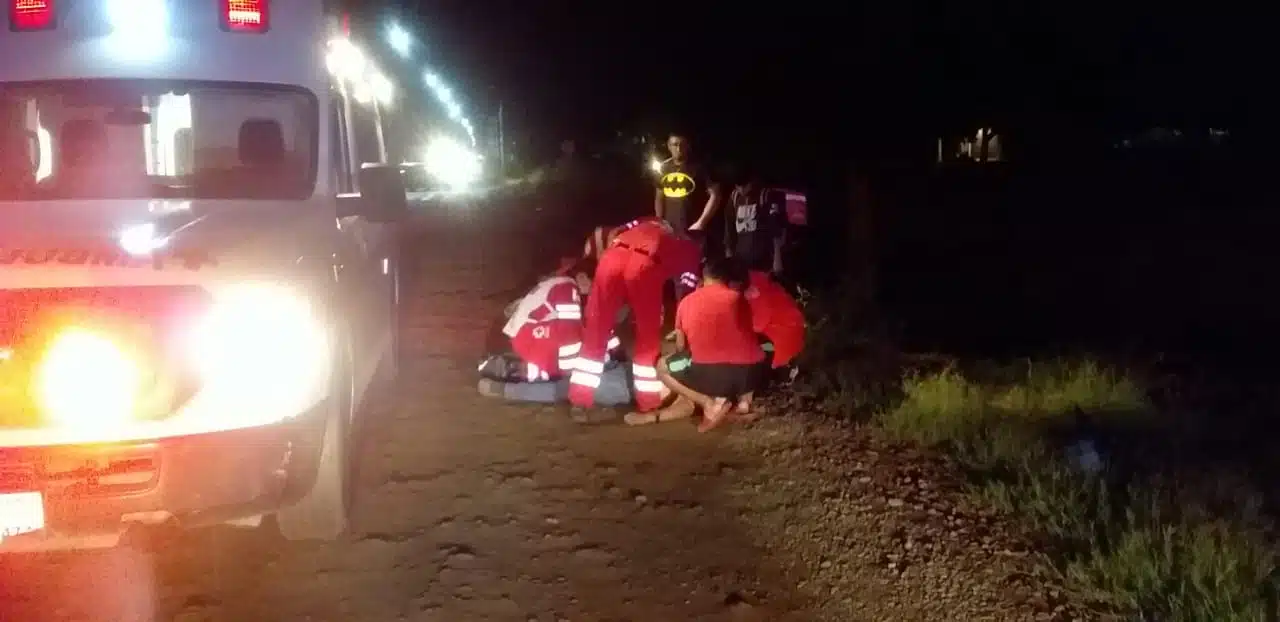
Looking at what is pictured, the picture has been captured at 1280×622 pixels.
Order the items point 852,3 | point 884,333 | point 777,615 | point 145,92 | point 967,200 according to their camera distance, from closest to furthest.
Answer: point 777,615
point 145,92
point 852,3
point 884,333
point 967,200

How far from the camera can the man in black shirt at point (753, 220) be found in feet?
38.9

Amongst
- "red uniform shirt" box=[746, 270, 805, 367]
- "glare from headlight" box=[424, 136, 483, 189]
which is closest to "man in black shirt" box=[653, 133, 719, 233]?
"red uniform shirt" box=[746, 270, 805, 367]

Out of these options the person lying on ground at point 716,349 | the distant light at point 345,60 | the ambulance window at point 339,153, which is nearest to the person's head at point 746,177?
the person lying on ground at point 716,349

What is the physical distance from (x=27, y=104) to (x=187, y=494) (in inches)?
105

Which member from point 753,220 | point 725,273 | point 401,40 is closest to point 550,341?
point 725,273

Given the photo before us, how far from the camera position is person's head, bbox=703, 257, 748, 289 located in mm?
6949

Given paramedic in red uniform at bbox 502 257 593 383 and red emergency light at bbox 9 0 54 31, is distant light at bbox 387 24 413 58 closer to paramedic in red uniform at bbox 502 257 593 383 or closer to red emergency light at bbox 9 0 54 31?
paramedic in red uniform at bbox 502 257 593 383

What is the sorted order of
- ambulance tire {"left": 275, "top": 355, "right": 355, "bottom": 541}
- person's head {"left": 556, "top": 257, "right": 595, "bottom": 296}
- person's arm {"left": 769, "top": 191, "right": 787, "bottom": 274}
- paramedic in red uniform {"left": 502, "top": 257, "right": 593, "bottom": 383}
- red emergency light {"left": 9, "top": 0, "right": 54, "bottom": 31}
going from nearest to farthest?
ambulance tire {"left": 275, "top": 355, "right": 355, "bottom": 541} → red emergency light {"left": 9, "top": 0, "right": 54, "bottom": 31} → paramedic in red uniform {"left": 502, "top": 257, "right": 593, "bottom": 383} → person's head {"left": 556, "top": 257, "right": 595, "bottom": 296} → person's arm {"left": 769, "top": 191, "right": 787, "bottom": 274}

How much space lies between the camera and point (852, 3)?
9.02 meters

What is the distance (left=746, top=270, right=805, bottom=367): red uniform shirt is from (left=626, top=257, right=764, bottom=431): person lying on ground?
1.26ft

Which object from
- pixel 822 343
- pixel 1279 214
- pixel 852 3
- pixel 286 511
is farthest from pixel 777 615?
pixel 1279 214

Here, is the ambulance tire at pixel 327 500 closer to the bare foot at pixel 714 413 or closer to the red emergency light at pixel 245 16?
the red emergency light at pixel 245 16

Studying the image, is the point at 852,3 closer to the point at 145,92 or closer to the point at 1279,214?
the point at 145,92

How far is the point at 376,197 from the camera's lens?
5.53 meters
